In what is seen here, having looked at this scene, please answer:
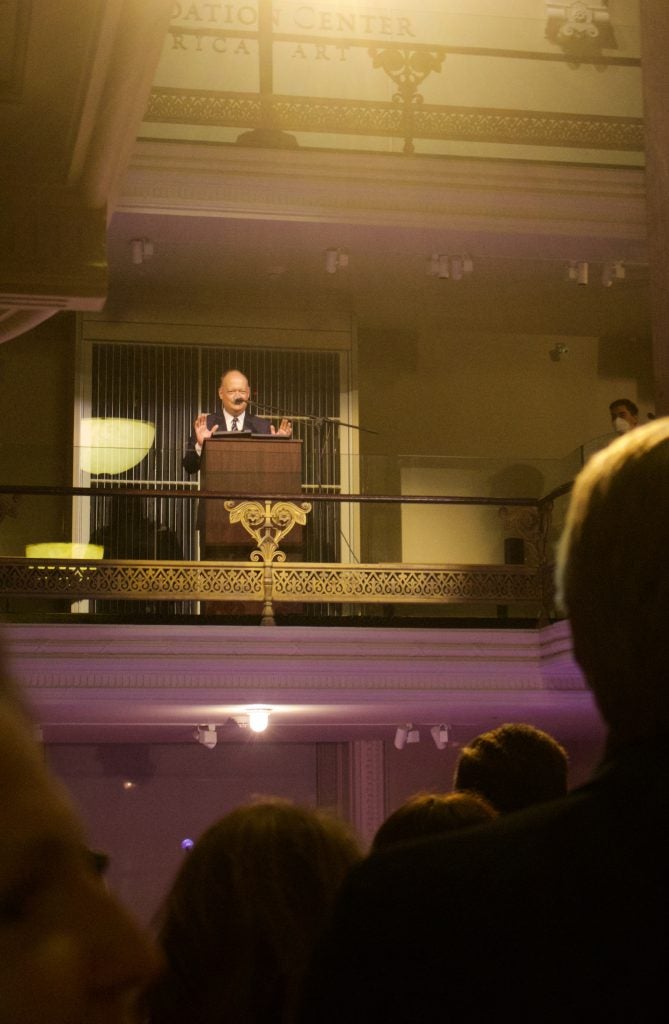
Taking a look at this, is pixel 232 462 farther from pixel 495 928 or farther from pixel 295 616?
pixel 495 928

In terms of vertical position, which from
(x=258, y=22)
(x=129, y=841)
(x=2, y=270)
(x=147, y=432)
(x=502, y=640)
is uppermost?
(x=258, y=22)

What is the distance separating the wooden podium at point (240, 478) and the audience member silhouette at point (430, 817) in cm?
637

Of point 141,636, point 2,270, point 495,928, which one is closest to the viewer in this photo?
point 495,928

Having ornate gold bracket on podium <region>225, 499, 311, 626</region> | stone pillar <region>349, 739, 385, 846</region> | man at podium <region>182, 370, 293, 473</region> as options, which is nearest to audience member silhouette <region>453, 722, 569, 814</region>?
ornate gold bracket on podium <region>225, 499, 311, 626</region>

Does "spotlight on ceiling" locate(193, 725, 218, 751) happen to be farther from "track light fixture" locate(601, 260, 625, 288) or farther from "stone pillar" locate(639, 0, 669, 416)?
"stone pillar" locate(639, 0, 669, 416)

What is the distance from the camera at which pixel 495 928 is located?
88 cm

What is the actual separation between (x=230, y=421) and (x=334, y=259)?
2084 mm

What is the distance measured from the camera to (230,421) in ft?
31.7

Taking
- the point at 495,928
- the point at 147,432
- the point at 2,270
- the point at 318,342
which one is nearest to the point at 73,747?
the point at 147,432

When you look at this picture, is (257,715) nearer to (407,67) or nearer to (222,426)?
(222,426)

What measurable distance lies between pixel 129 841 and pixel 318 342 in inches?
212

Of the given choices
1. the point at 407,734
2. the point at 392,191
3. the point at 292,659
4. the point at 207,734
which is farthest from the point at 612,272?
the point at 207,734

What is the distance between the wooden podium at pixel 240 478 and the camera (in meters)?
9.01

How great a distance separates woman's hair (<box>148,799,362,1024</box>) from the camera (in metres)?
1.69
